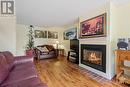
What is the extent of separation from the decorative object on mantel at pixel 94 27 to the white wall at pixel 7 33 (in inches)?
97.0

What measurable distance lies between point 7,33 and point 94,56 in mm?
2760

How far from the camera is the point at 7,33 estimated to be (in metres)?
3.40

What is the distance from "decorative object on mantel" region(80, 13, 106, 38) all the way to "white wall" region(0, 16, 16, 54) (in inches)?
97.0

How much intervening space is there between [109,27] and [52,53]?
4.63 meters

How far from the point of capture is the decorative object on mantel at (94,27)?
144 inches

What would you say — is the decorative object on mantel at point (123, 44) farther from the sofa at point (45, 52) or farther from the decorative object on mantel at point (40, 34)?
the decorative object on mantel at point (40, 34)

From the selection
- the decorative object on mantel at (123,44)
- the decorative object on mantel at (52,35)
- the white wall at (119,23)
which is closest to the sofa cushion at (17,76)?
the decorative object on mantel at (123,44)

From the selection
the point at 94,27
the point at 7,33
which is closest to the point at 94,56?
the point at 94,27

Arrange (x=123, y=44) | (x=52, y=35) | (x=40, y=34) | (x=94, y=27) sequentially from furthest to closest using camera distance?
(x=52, y=35), (x=40, y=34), (x=94, y=27), (x=123, y=44)

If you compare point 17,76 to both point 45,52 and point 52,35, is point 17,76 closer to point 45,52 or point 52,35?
point 45,52

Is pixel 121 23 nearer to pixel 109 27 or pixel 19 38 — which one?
pixel 109 27

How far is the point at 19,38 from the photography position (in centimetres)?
765

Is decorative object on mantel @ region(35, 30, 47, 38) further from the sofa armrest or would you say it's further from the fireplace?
the sofa armrest

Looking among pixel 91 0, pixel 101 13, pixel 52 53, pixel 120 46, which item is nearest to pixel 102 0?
pixel 91 0
